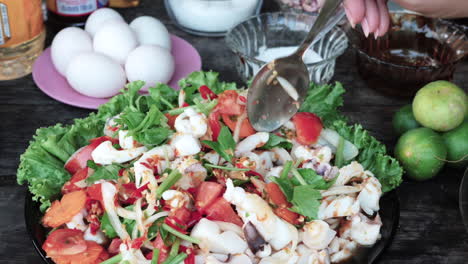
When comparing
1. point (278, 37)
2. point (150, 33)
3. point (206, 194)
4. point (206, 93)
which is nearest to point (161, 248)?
point (206, 194)

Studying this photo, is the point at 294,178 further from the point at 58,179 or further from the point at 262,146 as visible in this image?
the point at 58,179

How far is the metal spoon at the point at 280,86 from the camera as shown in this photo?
1.37 meters

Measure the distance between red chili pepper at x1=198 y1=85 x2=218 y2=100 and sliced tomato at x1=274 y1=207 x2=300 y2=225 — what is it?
1.26ft

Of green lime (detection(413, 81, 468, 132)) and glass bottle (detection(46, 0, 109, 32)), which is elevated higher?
green lime (detection(413, 81, 468, 132))

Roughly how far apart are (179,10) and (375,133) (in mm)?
877

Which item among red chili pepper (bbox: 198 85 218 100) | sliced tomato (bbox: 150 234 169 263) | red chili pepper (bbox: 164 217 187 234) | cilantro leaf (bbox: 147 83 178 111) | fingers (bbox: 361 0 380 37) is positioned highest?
fingers (bbox: 361 0 380 37)

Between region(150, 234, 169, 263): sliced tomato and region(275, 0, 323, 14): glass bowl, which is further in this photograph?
region(275, 0, 323, 14): glass bowl

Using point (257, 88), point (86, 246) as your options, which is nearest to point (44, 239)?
point (86, 246)

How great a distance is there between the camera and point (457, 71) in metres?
1.99

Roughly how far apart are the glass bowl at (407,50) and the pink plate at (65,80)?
538 millimetres

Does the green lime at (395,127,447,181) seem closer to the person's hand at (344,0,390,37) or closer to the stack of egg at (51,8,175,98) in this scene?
the person's hand at (344,0,390,37)

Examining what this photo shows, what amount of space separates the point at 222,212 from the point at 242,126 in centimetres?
27

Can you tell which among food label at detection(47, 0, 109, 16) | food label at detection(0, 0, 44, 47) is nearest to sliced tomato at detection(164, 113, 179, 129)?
food label at detection(0, 0, 44, 47)

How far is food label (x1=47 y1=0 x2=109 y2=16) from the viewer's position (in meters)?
2.01
